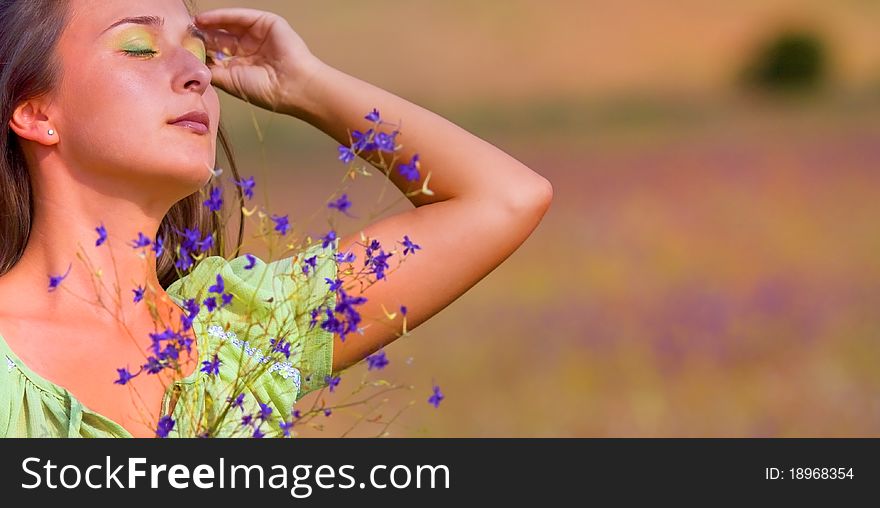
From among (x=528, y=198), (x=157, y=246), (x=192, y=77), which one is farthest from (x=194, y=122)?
(x=528, y=198)

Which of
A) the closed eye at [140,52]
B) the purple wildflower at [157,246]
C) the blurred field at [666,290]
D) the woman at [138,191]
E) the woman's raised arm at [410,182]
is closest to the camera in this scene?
the purple wildflower at [157,246]

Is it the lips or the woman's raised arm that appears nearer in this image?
the lips

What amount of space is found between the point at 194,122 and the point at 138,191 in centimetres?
19

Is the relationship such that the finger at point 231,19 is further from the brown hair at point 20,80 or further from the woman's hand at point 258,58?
the brown hair at point 20,80

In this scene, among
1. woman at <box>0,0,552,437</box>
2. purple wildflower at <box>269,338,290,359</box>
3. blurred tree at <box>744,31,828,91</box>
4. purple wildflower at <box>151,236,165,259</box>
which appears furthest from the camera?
blurred tree at <box>744,31,828,91</box>

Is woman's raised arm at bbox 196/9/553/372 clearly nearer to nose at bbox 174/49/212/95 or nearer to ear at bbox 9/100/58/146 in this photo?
nose at bbox 174/49/212/95

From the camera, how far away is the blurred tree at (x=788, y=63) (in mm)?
39688

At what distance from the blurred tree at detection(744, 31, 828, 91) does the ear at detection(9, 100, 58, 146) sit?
120ft

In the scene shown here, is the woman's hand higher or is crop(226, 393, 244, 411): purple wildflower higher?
the woman's hand

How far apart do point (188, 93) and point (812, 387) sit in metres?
8.06

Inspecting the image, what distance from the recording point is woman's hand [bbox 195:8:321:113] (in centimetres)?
344

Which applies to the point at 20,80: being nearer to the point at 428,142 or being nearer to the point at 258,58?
the point at 258,58

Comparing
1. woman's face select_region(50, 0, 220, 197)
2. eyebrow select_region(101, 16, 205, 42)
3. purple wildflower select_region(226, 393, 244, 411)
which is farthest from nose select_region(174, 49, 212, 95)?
purple wildflower select_region(226, 393, 244, 411)

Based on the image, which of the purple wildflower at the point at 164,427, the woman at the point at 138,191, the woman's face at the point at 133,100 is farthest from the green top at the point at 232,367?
the woman's face at the point at 133,100
